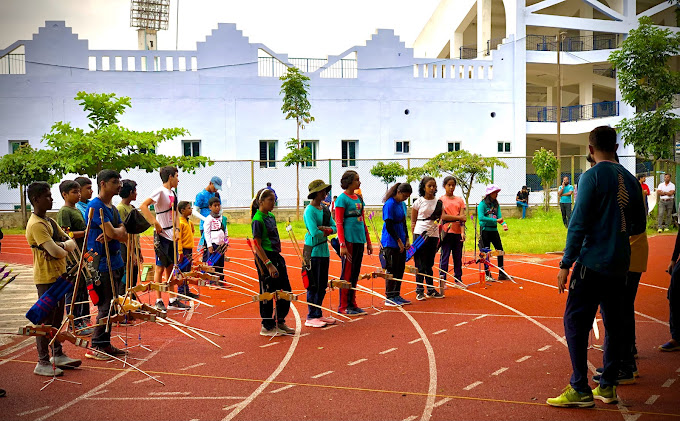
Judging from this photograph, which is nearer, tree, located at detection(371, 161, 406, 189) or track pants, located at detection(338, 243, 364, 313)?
track pants, located at detection(338, 243, 364, 313)

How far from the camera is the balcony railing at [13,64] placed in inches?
1070

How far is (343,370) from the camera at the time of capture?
673cm

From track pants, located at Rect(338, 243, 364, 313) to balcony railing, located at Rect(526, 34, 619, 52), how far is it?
27735 mm

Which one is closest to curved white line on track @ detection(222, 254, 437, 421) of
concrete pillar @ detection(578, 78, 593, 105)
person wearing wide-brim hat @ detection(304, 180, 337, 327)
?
person wearing wide-brim hat @ detection(304, 180, 337, 327)

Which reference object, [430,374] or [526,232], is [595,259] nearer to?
[430,374]

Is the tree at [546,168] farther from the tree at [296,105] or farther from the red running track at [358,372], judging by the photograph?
the red running track at [358,372]

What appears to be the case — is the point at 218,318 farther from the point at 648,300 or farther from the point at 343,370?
the point at 648,300

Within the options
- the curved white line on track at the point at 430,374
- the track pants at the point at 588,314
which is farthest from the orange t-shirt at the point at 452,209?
the track pants at the point at 588,314

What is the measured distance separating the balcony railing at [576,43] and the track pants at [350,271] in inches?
1092

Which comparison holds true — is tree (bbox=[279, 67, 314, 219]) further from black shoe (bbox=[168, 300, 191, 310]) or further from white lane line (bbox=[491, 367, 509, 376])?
white lane line (bbox=[491, 367, 509, 376])

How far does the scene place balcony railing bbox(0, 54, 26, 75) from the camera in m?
27.2

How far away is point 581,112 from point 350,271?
28890 millimetres

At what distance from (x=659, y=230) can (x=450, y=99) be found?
12.8m

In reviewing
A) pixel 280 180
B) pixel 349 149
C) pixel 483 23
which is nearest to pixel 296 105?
pixel 280 180
